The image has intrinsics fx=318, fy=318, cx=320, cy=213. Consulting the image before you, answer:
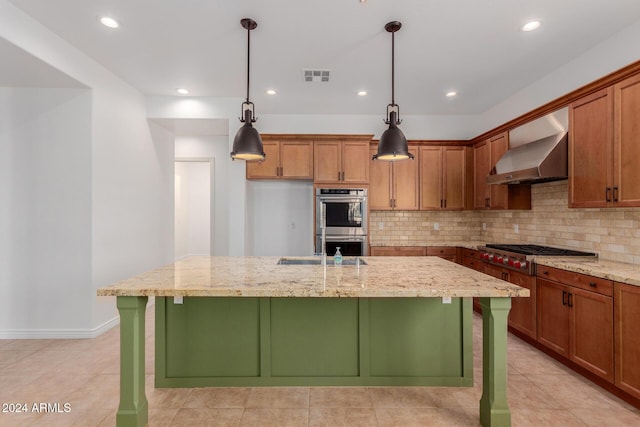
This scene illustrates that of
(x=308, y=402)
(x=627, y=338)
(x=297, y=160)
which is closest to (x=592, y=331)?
(x=627, y=338)

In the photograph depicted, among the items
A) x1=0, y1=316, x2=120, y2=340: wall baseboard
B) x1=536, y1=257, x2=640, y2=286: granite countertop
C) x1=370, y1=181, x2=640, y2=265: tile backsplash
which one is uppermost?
x1=370, y1=181, x2=640, y2=265: tile backsplash

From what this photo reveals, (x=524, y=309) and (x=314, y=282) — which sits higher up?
(x=314, y=282)

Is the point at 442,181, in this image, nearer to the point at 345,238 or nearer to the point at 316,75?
the point at 345,238

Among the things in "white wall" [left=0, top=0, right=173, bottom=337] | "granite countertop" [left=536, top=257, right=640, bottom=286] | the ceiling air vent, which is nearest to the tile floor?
"white wall" [left=0, top=0, right=173, bottom=337]

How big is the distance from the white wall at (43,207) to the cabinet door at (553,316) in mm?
4458

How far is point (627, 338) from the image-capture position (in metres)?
2.16

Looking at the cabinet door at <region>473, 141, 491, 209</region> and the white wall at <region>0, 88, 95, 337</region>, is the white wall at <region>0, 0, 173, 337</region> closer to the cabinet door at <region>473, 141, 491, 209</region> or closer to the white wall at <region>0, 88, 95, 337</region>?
the white wall at <region>0, 88, 95, 337</region>

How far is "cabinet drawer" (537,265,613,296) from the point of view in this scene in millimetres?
2307

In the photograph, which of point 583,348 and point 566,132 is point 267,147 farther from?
point 583,348

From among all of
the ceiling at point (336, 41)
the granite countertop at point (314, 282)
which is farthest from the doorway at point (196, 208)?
the granite countertop at point (314, 282)

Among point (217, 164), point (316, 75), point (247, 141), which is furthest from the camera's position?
point (217, 164)

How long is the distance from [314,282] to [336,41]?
220 centimetres

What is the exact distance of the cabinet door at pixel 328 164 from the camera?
449 cm

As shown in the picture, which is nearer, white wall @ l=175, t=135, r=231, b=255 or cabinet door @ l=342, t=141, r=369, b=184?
cabinet door @ l=342, t=141, r=369, b=184
